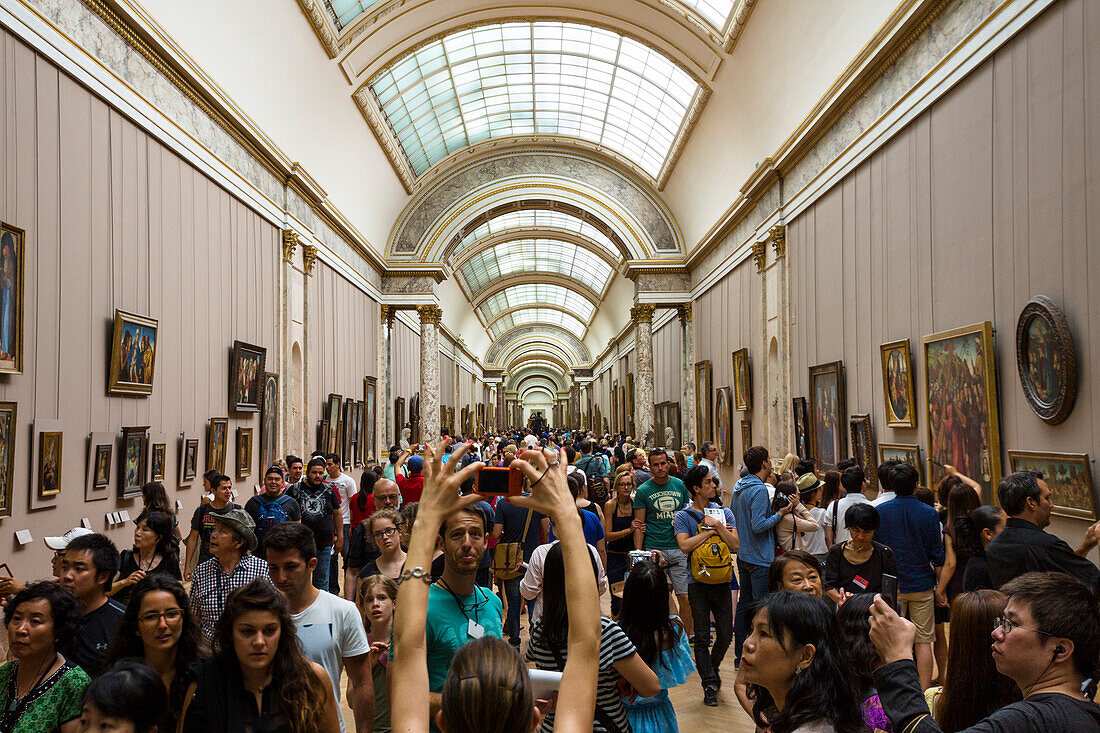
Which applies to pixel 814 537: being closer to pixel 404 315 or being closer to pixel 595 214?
pixel 595 214

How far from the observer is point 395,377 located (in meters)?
25.9

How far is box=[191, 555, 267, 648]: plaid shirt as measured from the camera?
15.3 feet

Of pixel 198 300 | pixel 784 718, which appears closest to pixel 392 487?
pixel 198 300

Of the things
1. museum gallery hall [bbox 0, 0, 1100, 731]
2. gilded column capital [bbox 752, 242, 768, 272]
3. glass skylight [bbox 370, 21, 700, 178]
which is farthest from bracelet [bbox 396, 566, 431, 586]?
glass skylight [bbox 370, 21, 700, 178]

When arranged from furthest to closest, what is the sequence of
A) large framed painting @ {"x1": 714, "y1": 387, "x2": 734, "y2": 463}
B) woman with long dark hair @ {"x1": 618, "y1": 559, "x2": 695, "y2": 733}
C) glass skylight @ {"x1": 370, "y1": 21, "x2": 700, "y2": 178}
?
glass skylight @ {"x1": 370, "y1": 21, "x2": 700, "y2": 178} → large framed painting @ {"x1": 714, "y1": 387, "x2": 734, "y2": 463} → woman with long dark hair @ {"x1": 618, "y1": 559, "x2": 695, "y2": 733}

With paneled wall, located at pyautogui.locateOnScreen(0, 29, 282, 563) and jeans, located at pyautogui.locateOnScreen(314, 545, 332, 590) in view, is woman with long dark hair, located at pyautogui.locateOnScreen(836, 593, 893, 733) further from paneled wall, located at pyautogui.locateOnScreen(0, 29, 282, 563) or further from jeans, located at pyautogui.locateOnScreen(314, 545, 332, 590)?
paneled wall, located at pyautogui.locateOnScreen(0, 29, 282, 563)

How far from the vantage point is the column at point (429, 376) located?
86.1 feet

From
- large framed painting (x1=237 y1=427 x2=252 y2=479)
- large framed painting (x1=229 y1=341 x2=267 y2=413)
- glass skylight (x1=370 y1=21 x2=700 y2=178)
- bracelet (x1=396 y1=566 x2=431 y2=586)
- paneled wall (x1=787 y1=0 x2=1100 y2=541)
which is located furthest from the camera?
glass skylight (x1=370 y1=21 x2=700 y2=178)

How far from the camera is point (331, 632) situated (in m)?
3.90

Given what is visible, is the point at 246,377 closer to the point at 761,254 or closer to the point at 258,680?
the point at 761,254

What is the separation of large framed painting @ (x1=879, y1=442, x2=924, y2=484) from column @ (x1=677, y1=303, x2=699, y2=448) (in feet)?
45.6

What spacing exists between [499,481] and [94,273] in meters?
7.56

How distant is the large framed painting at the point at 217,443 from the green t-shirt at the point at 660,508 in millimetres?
6406

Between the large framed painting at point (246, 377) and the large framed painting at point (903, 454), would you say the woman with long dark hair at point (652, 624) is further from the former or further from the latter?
the large framed painting at point (246, 377)
